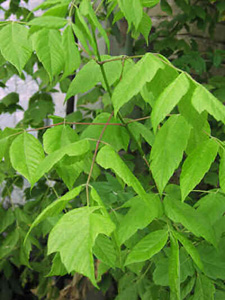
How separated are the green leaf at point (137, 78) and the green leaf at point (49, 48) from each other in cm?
12

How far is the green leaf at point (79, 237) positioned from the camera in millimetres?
454

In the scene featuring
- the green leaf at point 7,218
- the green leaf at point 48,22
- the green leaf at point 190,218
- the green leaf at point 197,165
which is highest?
the green leaf at point 48,22

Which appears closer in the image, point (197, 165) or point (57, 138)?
point (197, 165)

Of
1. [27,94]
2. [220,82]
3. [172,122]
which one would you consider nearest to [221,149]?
[172,122]

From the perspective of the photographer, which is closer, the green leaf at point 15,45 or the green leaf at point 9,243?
the green leaf at point 15,45

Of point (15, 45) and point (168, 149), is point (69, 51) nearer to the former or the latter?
point (15, 45)

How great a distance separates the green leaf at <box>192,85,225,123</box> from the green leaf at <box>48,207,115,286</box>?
0.63ft

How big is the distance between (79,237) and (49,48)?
11.6 inches

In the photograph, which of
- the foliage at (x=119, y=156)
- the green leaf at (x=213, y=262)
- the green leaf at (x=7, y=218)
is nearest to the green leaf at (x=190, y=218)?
the foliage at (x=119, y=156)

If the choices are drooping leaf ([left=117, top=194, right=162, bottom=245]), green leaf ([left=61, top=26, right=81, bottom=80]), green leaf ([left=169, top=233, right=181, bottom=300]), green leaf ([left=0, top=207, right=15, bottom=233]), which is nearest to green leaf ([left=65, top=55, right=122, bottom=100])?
green leaf ([left=61, top=26, right=81, bottom=80])

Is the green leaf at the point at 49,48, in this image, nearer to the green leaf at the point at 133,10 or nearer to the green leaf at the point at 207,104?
the green leaf at the point at 133,10

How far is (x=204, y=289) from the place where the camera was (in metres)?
0.74

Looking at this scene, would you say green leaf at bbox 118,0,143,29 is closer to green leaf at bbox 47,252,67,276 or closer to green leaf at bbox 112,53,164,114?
green leaf at bbox 112,53,164,114

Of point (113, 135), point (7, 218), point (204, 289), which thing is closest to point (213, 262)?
point (204, 289)
